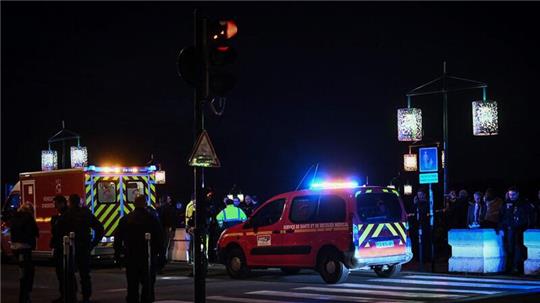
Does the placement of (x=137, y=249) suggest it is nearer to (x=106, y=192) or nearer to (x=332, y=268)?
(x=332, y=268)

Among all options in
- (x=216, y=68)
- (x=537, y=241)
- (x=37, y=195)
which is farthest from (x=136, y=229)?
(x=37, y=195)

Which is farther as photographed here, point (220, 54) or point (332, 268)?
point (332, 268)

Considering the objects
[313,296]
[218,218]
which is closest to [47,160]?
[218,218]

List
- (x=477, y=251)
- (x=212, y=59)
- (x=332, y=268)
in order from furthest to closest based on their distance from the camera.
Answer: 1. (x=477, y=251)
2. (x=332, y=268)
3. (x=212, y=59)

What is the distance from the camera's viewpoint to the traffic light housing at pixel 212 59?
963 cm

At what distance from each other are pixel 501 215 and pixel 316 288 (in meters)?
5.05

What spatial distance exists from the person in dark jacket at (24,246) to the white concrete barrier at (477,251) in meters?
8.95

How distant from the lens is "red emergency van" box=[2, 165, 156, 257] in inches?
847

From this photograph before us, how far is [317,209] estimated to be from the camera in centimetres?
1645

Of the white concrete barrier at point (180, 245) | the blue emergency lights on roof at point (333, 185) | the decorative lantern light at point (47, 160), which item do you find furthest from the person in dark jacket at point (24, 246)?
the decorative lantern light at point (47, 160)

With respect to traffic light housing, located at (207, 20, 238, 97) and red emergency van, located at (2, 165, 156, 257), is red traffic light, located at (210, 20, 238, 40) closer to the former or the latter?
traffic light housing, located at (207, 20, 238, 97)

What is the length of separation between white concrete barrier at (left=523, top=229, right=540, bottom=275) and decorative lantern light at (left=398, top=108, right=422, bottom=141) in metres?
8.31

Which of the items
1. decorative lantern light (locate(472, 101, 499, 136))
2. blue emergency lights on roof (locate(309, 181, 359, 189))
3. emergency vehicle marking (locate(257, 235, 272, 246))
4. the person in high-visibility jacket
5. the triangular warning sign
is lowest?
emergency vehicle marking (locate(257, 235, 272, 246))

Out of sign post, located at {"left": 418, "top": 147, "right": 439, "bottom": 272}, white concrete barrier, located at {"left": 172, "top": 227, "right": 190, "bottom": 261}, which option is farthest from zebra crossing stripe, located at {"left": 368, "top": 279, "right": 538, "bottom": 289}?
white concrete barrier, located at {"left": 172, "top": 227, "right": 190, "bottom": 261}
